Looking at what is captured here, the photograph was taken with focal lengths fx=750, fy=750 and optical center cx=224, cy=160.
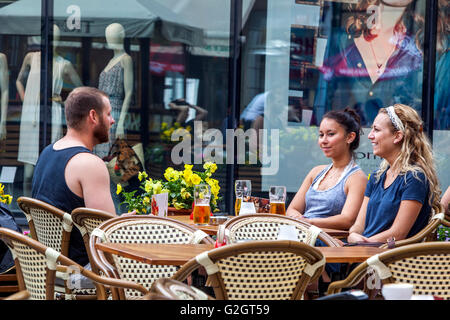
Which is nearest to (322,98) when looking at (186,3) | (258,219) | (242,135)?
(242,135)

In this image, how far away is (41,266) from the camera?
2.86m

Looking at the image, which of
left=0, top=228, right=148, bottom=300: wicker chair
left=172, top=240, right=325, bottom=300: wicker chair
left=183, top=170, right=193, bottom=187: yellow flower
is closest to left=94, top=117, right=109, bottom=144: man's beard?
left=183, top=170, right=193, bottom=187: yellow flower

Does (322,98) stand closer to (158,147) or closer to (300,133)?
(300,133)

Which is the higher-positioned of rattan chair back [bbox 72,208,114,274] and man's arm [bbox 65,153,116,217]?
man's arm [bbox 65,153,116,217]

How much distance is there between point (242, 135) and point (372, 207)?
146 inches

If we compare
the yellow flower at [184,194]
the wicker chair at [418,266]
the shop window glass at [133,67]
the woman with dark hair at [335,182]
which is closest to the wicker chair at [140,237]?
the wicker chair at [418,266]

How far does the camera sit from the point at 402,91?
8289 millimetres

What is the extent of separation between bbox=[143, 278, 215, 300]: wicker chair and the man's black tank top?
209cm

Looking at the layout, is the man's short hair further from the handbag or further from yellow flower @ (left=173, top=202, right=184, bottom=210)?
the handbag

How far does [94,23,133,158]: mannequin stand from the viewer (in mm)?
7938

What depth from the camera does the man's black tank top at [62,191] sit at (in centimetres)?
409

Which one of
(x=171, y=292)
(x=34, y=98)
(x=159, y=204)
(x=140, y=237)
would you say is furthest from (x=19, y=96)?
(x=171, y=292)
